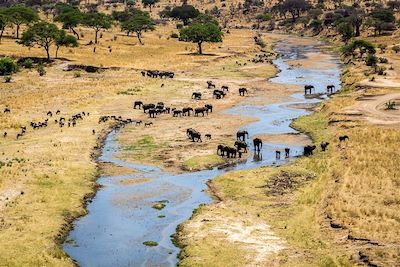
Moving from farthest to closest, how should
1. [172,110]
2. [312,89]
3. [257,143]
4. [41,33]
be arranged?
[41,33]
[312,89]
[172,110]
[257,143]

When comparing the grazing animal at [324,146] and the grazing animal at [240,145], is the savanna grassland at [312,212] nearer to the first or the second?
the grazing animal at [324,146]

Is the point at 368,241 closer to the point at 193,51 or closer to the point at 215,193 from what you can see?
the point at 215,193

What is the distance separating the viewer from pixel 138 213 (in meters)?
35.2

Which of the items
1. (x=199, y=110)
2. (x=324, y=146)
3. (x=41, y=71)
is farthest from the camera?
(x=41, y=71)

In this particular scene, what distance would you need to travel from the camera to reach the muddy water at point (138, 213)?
29.1 metres

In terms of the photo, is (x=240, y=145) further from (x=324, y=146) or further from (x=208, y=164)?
(x=324, y=146)

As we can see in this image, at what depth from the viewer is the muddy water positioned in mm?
29078

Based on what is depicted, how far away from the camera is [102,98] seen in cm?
7375

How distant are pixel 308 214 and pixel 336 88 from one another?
53112mm

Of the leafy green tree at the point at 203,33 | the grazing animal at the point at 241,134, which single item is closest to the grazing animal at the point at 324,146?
the grazing animal at the point at 241,134

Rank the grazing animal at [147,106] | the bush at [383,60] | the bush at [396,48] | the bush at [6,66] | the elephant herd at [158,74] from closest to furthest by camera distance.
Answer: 1. the grazing animal at [147,106]
2. the bush at [6,66]
3. the elephant herd at [158,74]
4. the bush at [383,60]
5. the bush at [396,48]

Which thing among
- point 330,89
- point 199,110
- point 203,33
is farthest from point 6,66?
point 330,89

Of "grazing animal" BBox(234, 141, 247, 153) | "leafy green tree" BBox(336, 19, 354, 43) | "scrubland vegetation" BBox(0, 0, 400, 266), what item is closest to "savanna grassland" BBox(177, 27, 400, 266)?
"scrubland vegetation" BBox(0, 0, 400, 266)

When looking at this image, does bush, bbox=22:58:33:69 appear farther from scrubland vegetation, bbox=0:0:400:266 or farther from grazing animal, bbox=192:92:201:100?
grazing animal, bbox=192:92:201:100
